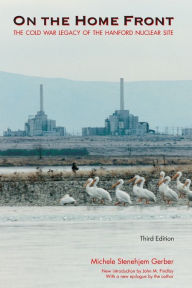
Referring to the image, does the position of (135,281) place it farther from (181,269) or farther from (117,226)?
(117,226)

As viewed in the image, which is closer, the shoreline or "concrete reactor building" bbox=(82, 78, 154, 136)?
the shoreline

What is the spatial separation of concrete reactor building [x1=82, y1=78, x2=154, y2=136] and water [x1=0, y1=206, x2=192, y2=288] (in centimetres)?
11907

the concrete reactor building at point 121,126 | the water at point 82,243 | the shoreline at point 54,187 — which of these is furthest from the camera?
the concrete reactor building at point 121,126

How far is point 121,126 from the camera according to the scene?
14638 cm

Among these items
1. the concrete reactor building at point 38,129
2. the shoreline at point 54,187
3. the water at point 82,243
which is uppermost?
the concrete reactor building at point 38,129

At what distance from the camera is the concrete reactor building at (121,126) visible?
145 meters

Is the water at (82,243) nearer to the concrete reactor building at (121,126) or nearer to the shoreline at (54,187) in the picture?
the shoreline at (54,187)

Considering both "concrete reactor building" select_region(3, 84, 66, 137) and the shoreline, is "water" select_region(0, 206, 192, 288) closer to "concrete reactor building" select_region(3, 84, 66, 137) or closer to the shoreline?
the shoreline

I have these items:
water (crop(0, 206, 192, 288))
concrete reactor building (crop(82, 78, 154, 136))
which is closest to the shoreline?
water (crop(0, 206, 192, 288))

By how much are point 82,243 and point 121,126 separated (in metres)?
129

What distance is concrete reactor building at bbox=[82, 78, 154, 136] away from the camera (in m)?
145

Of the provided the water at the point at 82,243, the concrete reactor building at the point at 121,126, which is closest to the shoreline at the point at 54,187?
the water at the point at 82,243

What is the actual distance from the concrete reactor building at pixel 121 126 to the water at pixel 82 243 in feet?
391

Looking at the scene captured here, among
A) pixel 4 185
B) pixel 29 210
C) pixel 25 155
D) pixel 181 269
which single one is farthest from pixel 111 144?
pixel 181 269
